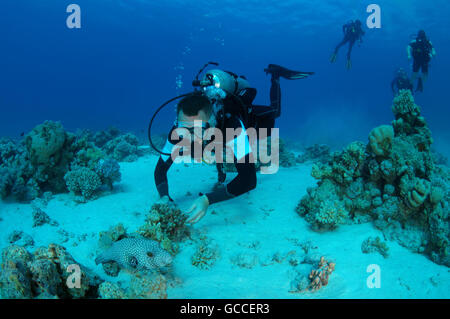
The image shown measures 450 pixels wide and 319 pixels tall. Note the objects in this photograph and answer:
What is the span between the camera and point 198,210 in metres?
3.42

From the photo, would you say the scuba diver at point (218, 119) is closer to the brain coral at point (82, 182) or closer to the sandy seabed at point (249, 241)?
the sandy seabed at point (249, 241)

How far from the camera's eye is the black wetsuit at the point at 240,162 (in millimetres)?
3779

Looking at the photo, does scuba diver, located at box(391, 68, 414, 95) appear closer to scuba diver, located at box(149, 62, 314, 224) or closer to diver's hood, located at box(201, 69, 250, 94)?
scuba diver, located at box(149, 62, 314, 224)

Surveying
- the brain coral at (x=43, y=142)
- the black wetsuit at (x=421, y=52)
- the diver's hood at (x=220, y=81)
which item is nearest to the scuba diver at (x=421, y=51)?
the black wetsuit at (x=421, y=52)

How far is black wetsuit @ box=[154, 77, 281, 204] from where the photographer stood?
378 cm

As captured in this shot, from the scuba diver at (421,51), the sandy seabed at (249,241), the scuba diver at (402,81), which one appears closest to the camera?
the sandy seabed at (249,241)

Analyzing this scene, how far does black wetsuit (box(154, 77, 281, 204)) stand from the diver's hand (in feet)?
0.43

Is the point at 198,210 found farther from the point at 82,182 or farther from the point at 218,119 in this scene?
the point at 82,182

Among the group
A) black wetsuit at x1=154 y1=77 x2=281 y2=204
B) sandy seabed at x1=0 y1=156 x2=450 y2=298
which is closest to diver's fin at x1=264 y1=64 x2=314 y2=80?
black wetsuit at x1=154 y1=77 x2=281 y2=204

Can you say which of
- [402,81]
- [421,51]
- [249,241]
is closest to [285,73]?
[249,241]

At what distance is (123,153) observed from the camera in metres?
10.2

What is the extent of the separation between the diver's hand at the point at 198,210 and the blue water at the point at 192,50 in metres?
16.6

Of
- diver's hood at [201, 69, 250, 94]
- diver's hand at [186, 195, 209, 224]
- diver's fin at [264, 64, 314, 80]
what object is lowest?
diver's hand at [186, 195, 209, 224]
